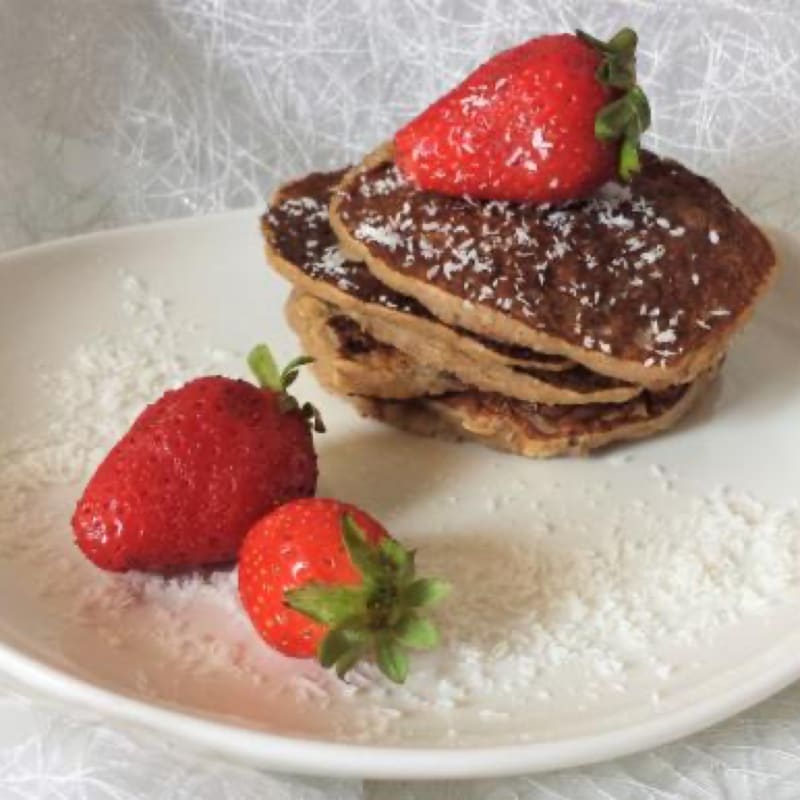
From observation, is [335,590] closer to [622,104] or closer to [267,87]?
[622,104]

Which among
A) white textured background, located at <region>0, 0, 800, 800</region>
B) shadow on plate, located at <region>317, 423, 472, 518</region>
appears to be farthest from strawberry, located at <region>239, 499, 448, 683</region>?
white textured background, located at <region>0, 0, 800, 800</region>

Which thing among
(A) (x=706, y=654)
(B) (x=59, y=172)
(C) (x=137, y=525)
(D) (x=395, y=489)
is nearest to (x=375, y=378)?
(D) (x=395, y=489)

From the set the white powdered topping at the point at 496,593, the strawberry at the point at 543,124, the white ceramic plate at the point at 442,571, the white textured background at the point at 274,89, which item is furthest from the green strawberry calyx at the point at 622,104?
the white textured background at the point at 274,89

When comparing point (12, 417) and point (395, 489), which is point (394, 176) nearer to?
point (395, 489)

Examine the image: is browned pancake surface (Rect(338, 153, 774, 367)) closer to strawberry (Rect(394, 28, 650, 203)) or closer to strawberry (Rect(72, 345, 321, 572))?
strawberry (Rect(394, 28, 650, 203))

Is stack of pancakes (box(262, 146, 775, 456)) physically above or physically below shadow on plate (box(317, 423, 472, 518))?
above

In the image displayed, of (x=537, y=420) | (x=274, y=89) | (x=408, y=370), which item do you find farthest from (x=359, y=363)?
(x=274, y=89)

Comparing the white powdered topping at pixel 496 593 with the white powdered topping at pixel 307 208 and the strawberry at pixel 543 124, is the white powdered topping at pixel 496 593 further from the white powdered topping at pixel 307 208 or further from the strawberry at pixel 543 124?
the white powdered topping at pixel 307 208
